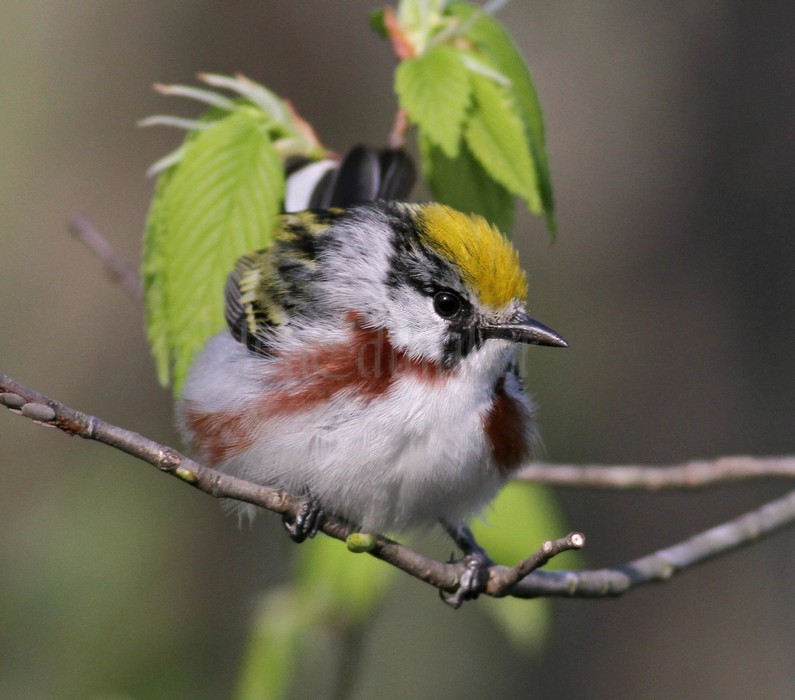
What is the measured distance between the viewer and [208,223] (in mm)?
3371

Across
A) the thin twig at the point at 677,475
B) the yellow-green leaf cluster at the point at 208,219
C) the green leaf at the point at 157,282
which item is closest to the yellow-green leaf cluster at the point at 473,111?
the yellow-green leaf cluster at the point at 208,219

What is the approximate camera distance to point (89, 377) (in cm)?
742

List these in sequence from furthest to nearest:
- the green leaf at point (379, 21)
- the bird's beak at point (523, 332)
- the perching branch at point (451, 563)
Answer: the green leaf at point (379, 21), the bird's beak at point (523, 332), the perching branch at point (451, 563)

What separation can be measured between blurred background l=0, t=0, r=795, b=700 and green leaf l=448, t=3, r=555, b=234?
4176 millimetres

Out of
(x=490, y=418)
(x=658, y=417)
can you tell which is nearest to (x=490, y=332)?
(x=490, y=418)

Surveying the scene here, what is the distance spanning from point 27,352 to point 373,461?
16.2 ft

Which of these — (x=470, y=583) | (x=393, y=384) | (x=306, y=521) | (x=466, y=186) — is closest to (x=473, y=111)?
(x=466, y=186)

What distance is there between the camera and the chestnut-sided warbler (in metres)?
3.26

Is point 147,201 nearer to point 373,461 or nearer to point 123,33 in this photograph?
point 123,33

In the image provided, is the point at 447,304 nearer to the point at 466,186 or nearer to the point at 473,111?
the point at 466,186

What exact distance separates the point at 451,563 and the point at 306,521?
1.91ft

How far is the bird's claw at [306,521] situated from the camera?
3.32m

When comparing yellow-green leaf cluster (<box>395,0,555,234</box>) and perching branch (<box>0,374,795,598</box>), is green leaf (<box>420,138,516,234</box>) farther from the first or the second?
perching branch (<box>0,374,795,598</box>)

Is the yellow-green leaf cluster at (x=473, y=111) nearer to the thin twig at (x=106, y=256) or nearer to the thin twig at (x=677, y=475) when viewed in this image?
the thin twig at (x=677, y=475)
